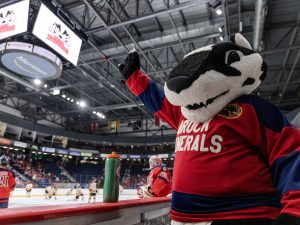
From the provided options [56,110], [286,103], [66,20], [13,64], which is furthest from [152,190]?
[56,110]

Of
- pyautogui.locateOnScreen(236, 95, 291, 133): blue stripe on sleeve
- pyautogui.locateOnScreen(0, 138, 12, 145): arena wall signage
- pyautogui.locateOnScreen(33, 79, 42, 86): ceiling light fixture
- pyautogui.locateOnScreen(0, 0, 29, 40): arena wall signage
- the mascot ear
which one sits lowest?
pyautogui.locateOnScreen(236, 95, 291, 133): blue stripe on sleeve

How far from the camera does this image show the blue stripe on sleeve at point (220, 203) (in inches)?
42.9

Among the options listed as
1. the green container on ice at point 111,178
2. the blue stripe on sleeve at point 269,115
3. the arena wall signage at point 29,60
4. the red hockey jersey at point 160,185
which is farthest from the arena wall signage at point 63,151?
the blue stripe on sleeve at point 269,115

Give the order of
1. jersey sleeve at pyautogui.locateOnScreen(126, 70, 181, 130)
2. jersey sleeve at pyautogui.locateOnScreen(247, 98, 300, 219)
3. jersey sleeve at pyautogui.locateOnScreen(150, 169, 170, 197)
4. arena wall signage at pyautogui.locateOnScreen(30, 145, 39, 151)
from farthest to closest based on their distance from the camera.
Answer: arena wall signage at pyautogui.locateOnScreen(30, 145, 39, 151)
jersey sleeve at pyautogui.locateOnScreen(150, 169, 170, 197)
jersey sleeve at pyautogui.locateOnScreen(126, 70, 181, 130)
jersey sleeve at pyautogui.locateOnScreen(247, 98, 300, 219)

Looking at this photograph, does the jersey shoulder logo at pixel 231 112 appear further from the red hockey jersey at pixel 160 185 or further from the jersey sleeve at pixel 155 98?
the red hockey jersey at pixel 160 185

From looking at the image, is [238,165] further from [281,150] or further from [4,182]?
[4,182]

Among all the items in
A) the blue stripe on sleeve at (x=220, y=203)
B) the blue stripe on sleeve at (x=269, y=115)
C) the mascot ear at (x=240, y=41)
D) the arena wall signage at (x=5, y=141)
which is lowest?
the blue stripe on sleeve at (x=220, y=203)

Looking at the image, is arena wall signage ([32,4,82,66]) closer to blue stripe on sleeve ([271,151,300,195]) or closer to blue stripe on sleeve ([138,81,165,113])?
blue stripe on sleeve ([138,81,165,113])

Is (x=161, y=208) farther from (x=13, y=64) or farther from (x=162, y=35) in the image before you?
(x=162, y=35)

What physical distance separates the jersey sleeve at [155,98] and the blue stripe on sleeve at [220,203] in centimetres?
62

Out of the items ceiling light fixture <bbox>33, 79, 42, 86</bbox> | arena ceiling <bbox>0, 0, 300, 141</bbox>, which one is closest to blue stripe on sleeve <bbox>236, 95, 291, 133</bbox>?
arena ceiling <bbox>0, 0, 300, 141</bbox>

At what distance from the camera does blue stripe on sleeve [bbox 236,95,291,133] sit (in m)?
1.10

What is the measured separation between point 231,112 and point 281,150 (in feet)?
0.95

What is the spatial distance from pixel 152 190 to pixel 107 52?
9788 mm
